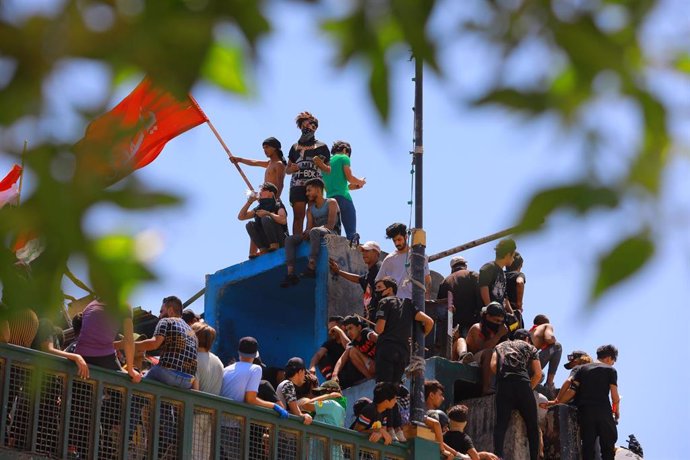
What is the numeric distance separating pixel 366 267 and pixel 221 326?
2246 mm

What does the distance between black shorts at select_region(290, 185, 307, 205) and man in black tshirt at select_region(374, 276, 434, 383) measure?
3846 millimetres

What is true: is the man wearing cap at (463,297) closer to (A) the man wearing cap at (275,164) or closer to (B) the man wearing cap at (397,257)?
(B) the man wearing cap at (397,257)

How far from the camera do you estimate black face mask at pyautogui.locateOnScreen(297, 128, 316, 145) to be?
1716 centimetres

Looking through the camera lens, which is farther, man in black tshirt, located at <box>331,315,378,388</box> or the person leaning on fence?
man in black tshirt, located at <box>331,315,378,388</box>

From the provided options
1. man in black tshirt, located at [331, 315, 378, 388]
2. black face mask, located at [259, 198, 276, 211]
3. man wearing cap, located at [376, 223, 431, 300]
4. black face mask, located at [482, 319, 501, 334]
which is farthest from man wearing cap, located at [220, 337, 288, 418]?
black face mask, located at [259, 198, 276, 211]

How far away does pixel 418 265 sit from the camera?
13711mm

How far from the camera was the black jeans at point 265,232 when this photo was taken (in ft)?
58.3

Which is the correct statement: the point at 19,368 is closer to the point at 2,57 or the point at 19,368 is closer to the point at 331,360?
the point at 331,360

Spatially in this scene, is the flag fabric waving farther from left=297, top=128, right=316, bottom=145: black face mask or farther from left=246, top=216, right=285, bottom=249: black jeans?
left=246, top=216, right=285, bottom=249: black jeans

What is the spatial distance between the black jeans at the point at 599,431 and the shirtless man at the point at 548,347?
4.71 feet

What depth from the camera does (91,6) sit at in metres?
2.92

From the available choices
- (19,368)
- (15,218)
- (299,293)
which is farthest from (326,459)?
(15,218)

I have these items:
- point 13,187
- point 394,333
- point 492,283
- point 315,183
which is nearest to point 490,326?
point 492,283

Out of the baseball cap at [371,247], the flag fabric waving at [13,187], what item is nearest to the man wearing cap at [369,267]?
the baseball cap at [371,247]
